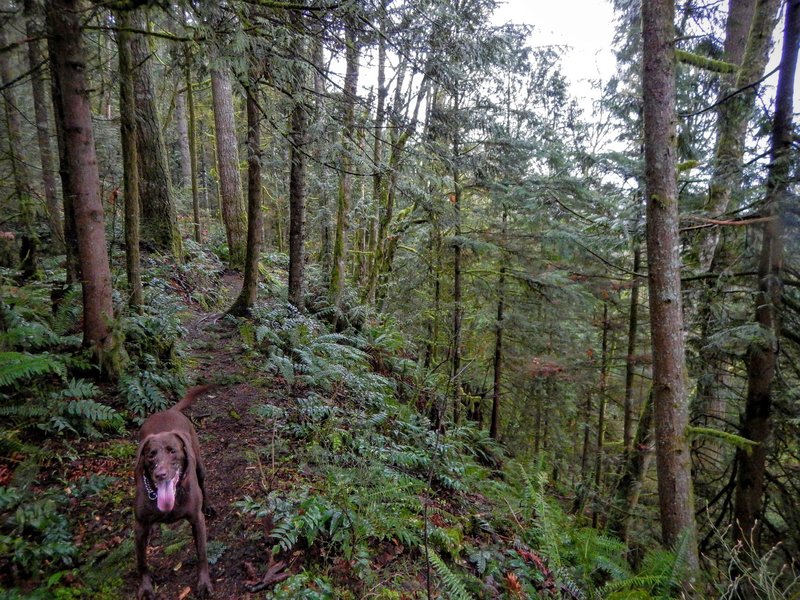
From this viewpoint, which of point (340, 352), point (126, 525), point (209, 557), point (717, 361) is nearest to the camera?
point (209, 557)

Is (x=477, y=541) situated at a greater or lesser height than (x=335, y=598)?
lesser

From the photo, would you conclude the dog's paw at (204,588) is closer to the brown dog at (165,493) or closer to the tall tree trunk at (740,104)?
the brown dog at (165,493)

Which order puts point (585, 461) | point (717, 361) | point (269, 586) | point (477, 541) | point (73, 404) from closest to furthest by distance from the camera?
point (269, 586)
point (73, 404)
point (477, 541)
point (717, 361)
point (585, 461)

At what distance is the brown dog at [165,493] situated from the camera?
2598 millimetres

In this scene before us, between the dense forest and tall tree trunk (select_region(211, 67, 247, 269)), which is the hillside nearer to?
the dense forest

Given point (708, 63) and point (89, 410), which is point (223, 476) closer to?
point (89, 410)

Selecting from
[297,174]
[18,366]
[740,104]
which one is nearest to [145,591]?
[18,366]

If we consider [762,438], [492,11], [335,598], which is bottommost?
[335,598]

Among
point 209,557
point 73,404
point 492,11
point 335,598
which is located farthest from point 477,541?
point 492,11

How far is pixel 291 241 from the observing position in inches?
313

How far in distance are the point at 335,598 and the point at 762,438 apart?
4.87m

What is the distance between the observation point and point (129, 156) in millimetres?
5379

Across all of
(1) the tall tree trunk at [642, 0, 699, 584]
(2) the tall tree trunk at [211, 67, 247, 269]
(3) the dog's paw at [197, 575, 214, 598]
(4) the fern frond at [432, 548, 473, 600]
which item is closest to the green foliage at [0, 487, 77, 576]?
(3) the dog's paw at [197, 575, 214, 598]

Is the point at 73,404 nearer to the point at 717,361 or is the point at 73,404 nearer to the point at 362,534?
the point at 362,534
